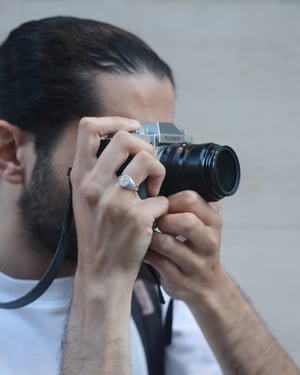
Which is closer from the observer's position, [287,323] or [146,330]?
[146,330]

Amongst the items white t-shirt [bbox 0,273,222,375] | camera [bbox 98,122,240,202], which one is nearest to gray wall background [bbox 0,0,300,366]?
white t-shirt [bbox 0,273,222,375]

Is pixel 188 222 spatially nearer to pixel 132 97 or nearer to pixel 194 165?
pixel 194 165

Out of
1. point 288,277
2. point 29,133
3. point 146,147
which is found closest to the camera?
point 146,147

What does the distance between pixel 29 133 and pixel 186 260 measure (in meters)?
0.22

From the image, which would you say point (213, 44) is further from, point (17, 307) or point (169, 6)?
point (17, 307)

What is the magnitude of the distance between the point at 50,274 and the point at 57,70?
0.72 feet

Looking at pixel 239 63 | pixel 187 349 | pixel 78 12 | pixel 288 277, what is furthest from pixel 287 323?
pixel 78 12

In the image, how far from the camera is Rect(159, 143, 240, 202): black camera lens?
1.39 feet

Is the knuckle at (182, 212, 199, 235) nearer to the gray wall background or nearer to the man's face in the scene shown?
A: the man's face

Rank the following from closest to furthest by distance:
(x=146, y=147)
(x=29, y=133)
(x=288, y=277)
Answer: (x=146, y=147) < (x=29, y=133) < (x=288, y=277)

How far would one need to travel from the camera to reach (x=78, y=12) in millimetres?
892

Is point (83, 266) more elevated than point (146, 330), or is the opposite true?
point (83, 266)

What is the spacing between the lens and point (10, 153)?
0.52m

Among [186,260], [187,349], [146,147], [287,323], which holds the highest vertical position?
[146,147]
